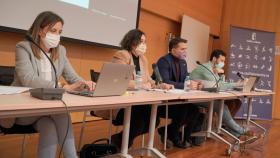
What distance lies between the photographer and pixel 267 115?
6504mm

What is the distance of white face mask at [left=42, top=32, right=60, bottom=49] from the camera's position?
1.96 metres

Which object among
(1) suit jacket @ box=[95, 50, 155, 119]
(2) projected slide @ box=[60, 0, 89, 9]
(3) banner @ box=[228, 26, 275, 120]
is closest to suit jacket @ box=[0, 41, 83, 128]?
(1) suit jacket @ box=[95, 50, 155, 119]

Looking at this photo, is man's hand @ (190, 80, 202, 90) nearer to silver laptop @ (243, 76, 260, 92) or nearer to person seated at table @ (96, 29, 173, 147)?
person seated at table @ (96, 29, 173, 147)

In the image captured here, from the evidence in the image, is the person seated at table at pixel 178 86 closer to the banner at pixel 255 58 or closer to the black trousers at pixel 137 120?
the black trousers at pixel 137 120

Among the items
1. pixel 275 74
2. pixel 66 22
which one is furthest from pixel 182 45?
pixel 275 74

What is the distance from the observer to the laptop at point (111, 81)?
171 centimetres

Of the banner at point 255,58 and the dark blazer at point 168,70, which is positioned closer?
the dark blazer at point 168,70

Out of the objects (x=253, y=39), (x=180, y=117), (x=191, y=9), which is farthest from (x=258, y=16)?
(x=180, y=117)

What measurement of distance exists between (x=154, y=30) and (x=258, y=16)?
2.88 metres

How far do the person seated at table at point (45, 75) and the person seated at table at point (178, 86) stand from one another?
1389 mm

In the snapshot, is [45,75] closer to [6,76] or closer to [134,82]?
[6,76]

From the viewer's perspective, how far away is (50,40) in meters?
1.97

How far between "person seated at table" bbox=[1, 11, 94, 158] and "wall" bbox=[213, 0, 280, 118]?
18.8 feet

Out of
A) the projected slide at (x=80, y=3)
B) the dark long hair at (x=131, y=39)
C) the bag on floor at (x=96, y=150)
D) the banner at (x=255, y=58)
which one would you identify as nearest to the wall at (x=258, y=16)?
the banner at (x=255, y=58)
